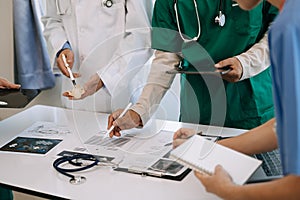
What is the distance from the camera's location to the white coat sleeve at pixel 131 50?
142 cm

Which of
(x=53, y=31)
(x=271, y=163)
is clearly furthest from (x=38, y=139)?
(x=271, y=163)

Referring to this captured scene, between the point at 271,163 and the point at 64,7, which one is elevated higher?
the point at 64,7

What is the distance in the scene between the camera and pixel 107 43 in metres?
1.51

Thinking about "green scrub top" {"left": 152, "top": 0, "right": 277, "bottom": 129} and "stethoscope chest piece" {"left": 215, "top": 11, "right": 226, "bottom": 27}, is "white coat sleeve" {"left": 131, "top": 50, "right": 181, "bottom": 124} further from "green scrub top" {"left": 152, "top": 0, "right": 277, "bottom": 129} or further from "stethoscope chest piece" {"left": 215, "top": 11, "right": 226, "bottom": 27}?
"stethoscope chest piece" {"left": 215, "top": 11, "right": 226, "bottom": 27}

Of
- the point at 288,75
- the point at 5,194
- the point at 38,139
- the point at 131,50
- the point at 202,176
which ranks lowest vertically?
the point at 5,194

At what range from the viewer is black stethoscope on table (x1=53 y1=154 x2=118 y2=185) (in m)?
1.06

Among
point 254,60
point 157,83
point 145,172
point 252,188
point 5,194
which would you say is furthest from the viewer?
point 5,194

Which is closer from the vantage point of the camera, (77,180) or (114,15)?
(77,180)

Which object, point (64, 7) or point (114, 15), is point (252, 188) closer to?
point (114, 15)

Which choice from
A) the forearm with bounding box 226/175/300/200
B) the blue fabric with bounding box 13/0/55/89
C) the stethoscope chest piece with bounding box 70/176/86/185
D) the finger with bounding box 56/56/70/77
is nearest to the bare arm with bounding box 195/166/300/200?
the forearm with bounding box 226/175/300/200

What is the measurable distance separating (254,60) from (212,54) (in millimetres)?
148

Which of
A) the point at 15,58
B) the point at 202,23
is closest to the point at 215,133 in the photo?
the point at 202,23

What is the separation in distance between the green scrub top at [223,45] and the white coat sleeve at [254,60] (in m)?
0.06

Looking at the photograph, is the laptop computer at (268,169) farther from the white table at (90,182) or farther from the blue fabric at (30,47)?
the blue fabric at (30,47)
